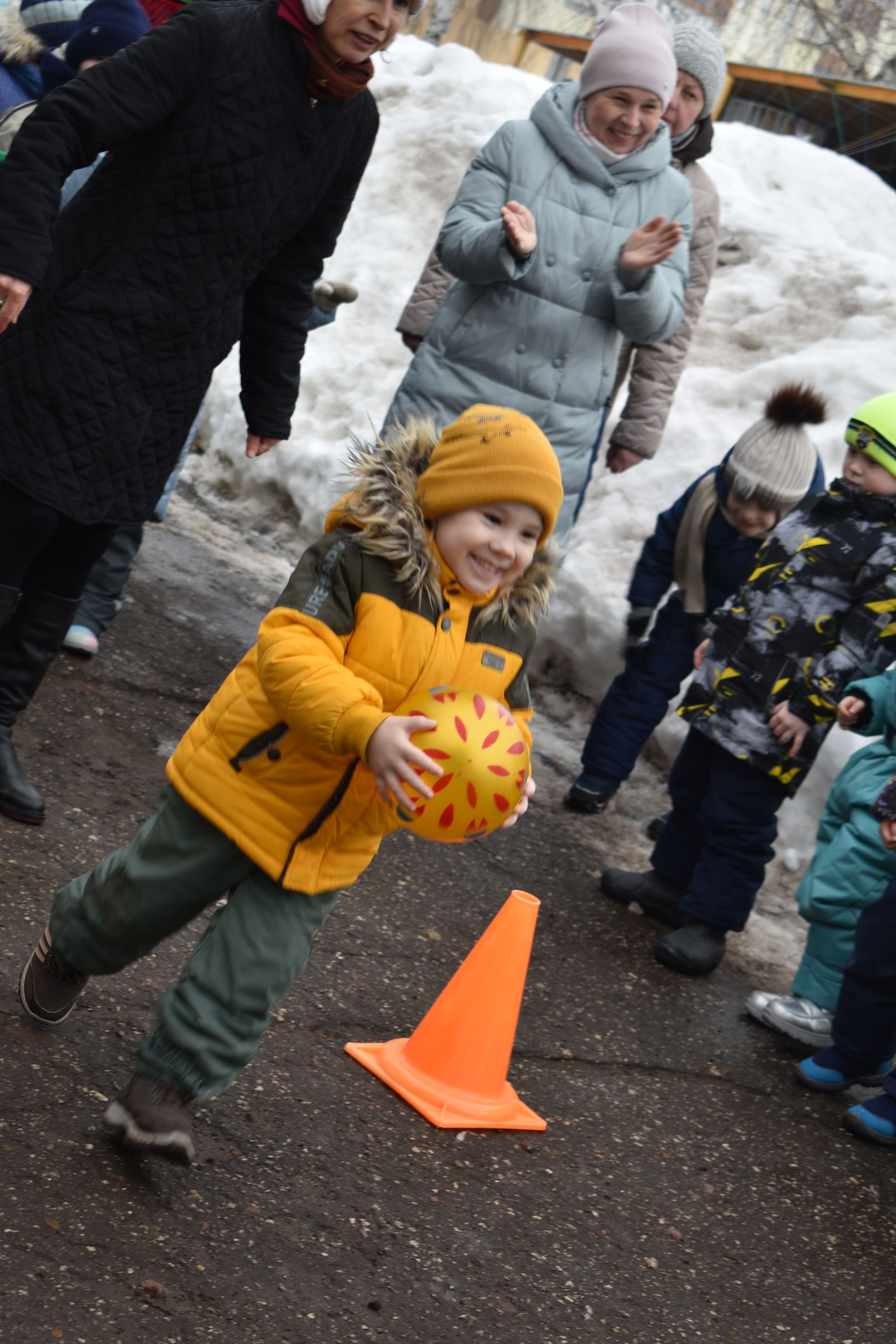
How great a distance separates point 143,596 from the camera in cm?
640

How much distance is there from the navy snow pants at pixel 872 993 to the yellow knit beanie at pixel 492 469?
202cm

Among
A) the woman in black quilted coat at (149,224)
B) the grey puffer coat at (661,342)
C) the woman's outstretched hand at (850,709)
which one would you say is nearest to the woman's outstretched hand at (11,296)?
the woman in black quilted coat at (149,224)

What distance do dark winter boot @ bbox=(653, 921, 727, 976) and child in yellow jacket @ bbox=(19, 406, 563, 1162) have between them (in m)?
2.21

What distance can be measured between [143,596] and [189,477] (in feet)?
9.95

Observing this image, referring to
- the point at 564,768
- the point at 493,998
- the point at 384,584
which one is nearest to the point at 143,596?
the point at 564,768

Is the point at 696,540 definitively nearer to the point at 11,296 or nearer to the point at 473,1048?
the point at 473,1048

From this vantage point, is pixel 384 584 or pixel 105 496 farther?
pixel 105 496

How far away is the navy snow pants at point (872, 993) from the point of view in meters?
4.14

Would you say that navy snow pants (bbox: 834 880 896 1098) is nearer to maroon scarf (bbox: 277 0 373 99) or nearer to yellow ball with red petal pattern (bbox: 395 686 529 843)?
yellow ball with red petal pattern (bbox: 395 686 529 843)

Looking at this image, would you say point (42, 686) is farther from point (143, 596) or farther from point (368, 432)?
point (368, 432)

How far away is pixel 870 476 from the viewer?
15.0 feet

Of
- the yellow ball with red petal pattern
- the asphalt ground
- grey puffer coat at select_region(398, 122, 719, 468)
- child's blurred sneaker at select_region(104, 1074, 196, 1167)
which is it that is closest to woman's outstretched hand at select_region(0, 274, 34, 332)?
the yellow ball with red petal pattern

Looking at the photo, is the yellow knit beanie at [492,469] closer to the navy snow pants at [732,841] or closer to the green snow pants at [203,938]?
the green snow pants at [203,938]

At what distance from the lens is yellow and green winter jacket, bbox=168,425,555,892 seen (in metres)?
2.60
